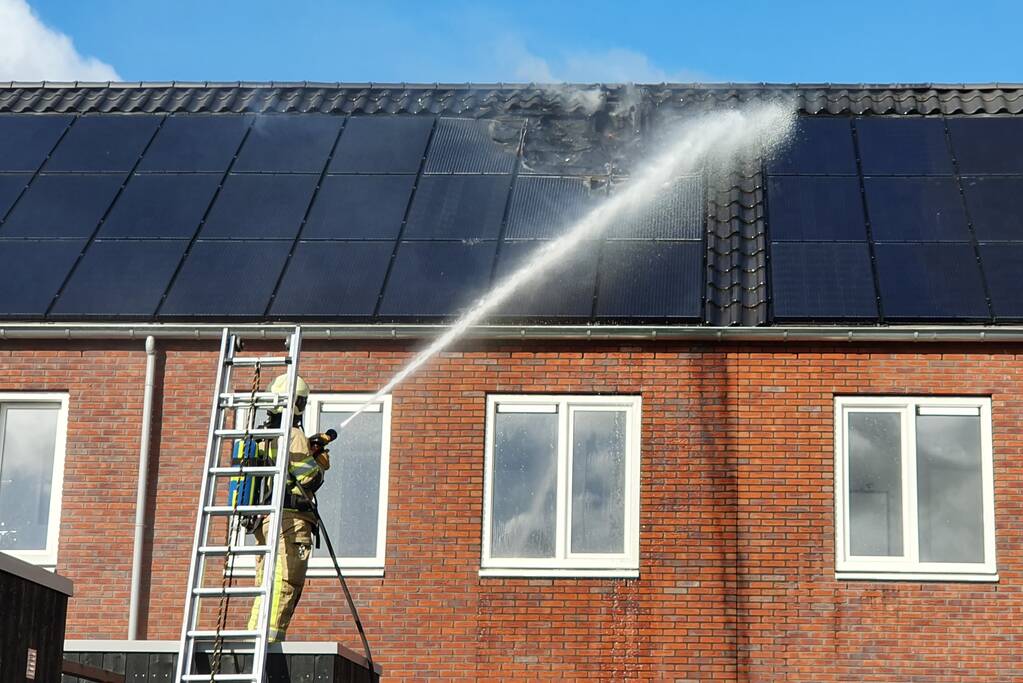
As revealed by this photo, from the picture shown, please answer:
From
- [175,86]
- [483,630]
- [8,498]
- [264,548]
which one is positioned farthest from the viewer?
[175,86]

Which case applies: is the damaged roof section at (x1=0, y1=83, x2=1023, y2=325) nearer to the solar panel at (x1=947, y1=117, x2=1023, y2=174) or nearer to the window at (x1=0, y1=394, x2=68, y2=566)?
the solar panel at (x1=947, y1=117, x2=1023, y2=174)

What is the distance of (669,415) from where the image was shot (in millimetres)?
15938

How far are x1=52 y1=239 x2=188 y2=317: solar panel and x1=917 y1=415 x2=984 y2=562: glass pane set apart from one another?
753 cm

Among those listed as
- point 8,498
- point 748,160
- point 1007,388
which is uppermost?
point 748,160

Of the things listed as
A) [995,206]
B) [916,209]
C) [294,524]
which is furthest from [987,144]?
[294,524]

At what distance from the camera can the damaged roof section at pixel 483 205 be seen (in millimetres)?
16438

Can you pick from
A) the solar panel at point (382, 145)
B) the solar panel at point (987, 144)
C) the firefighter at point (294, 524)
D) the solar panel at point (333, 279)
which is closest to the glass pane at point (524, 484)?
the solar panel at point (333, 279)

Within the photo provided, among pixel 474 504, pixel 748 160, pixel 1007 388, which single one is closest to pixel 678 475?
pixel 474 504

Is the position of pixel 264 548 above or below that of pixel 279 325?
below

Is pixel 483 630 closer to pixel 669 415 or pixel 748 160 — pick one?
pixel 669 415

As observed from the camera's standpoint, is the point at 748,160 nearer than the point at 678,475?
No

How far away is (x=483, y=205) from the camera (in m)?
17.9

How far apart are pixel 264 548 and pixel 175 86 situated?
9.93 metres

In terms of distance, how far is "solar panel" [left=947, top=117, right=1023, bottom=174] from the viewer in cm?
1802
